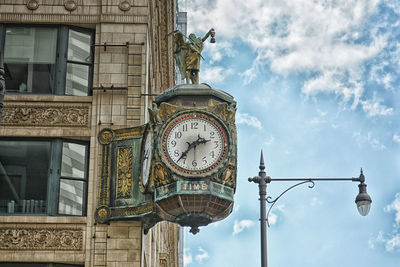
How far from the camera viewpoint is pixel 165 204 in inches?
875

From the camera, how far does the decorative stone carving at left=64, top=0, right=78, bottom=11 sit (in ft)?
86.9

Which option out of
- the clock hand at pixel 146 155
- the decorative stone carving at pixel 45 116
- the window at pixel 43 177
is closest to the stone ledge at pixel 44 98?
the decorative stone carving at pixel 45 116

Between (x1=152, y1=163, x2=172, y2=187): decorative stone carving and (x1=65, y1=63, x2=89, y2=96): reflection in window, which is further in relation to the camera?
(x1=65, y1=63, x2=89, y2=96): reflection in window

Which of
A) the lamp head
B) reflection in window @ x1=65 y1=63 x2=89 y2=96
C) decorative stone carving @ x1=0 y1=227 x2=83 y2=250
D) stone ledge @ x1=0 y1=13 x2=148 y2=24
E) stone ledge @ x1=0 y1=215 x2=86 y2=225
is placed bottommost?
decorative stone carving @ x1=0 y1=227 x2=83 y2=250

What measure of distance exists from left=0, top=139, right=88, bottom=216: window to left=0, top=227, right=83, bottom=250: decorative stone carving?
650 mm

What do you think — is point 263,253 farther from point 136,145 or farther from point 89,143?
point 89,143

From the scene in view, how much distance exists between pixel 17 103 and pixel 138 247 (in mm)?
5555

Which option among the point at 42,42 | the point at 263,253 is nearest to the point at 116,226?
the point at 263,253

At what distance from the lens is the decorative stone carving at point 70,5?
86.9 feet

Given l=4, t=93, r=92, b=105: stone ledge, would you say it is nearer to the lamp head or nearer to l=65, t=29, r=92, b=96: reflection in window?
l=65, t=29, r=92, b=96: reflection in window

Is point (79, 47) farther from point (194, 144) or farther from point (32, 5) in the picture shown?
point (194, 144)

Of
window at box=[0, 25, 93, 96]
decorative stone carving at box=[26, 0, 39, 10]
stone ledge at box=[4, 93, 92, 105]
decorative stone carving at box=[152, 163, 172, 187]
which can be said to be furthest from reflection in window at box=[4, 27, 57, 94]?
decorative stone carving at box=[152, 163, 172, 187]

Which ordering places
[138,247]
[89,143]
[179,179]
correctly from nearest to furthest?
[179,179]
[138,247]
[89,143]

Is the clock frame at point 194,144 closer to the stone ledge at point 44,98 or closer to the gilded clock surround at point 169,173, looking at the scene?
the gilded clock surround at point 169,173
